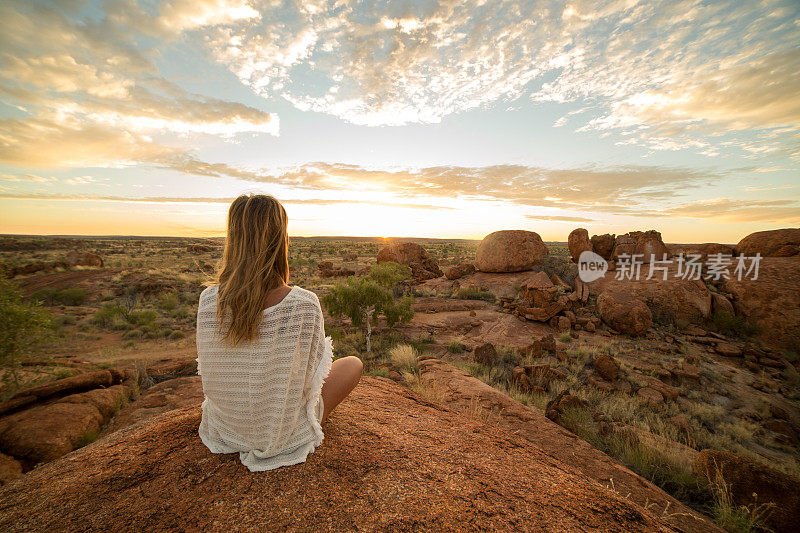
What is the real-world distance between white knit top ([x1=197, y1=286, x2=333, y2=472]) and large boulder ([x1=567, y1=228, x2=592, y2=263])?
751 inches

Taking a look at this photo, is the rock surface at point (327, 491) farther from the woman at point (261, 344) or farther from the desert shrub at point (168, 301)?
the desert shrub at point (168, 301)

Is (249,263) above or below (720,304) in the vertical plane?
above

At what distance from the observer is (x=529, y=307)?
42.7 feet

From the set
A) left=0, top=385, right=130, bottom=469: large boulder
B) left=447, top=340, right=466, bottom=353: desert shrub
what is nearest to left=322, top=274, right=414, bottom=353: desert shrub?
left=447, top=340, right=466, bottom=353: desert shrub

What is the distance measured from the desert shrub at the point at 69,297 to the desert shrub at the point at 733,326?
27.8 meters

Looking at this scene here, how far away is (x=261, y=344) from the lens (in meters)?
2.11

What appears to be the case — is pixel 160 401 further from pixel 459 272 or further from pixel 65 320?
pixel 459 272

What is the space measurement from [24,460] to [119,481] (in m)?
2.81

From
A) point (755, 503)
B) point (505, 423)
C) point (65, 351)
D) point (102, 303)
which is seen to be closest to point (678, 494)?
point (755, 503)

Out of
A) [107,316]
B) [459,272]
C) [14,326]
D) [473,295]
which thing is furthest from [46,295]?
[459,272]

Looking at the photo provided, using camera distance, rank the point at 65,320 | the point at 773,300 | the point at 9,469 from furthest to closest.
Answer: the point at 65,320
the point at 773,300
the point at 9,469

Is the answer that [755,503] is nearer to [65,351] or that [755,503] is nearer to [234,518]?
[234,518]

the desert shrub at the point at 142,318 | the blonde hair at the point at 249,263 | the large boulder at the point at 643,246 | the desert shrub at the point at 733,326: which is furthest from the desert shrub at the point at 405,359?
the large boulder at the point at 643,246

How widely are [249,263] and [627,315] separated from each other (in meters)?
13.4
